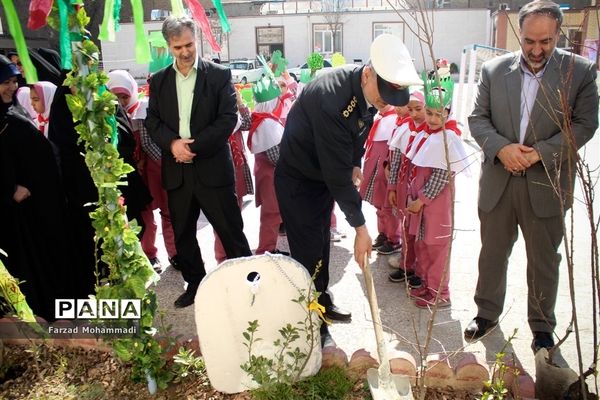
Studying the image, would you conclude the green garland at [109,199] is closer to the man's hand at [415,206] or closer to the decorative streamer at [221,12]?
the decorative streamer at [221,12]

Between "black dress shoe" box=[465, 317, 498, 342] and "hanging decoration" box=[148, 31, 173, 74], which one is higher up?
"hanging decoration" box=[148, 31, 173, 74]

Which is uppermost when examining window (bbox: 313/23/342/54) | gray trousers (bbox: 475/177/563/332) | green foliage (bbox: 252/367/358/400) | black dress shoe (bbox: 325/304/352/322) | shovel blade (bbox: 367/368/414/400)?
window (bbox: 313/23/342/54)

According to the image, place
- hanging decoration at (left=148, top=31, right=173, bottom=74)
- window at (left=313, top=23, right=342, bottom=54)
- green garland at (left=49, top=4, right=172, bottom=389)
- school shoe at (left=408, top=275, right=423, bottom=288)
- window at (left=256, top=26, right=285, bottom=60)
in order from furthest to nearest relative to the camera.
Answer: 1. window at (left=256, top=26, right=285, bottom=60)
2. window at (left=313, top=23, right=342, bottom=54)
3. hanging decoration at (left=148, top=31, right=173, bottom=74)
4. school shoe at (left=408, top=275, right=423, bottom=288)
5. green garland at (left=49, top=4, right=172, bottom=389)

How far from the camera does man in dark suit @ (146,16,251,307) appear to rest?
3105 millimetres

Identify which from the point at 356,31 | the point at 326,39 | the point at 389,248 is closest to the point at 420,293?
the point at 389,248

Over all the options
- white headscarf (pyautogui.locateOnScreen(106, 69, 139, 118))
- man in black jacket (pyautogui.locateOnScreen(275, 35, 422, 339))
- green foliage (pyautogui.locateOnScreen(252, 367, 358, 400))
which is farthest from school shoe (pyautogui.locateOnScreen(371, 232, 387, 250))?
white headscarf (pyautogui.locateOnScreen(106, 69, 139, 118))

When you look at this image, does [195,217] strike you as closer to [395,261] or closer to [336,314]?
[336,314]

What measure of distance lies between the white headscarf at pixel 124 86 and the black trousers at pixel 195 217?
0.97 metres

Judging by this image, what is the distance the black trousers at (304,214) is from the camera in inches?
110

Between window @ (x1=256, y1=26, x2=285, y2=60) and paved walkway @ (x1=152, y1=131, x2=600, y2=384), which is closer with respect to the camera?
paved walkway @ (x1=152, y1=131, x2=600, y2=384)

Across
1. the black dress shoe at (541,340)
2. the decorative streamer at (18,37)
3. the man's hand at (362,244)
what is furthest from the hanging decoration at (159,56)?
the black dress shoe at (541,340)

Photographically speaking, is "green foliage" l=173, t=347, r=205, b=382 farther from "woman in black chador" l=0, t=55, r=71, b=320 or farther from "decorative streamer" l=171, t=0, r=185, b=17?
"decorative streamer" l=171, t=0, r=185, b=17

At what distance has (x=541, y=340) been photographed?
2746 mm

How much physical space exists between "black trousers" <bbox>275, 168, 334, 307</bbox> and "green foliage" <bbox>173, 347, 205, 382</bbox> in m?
0.78
